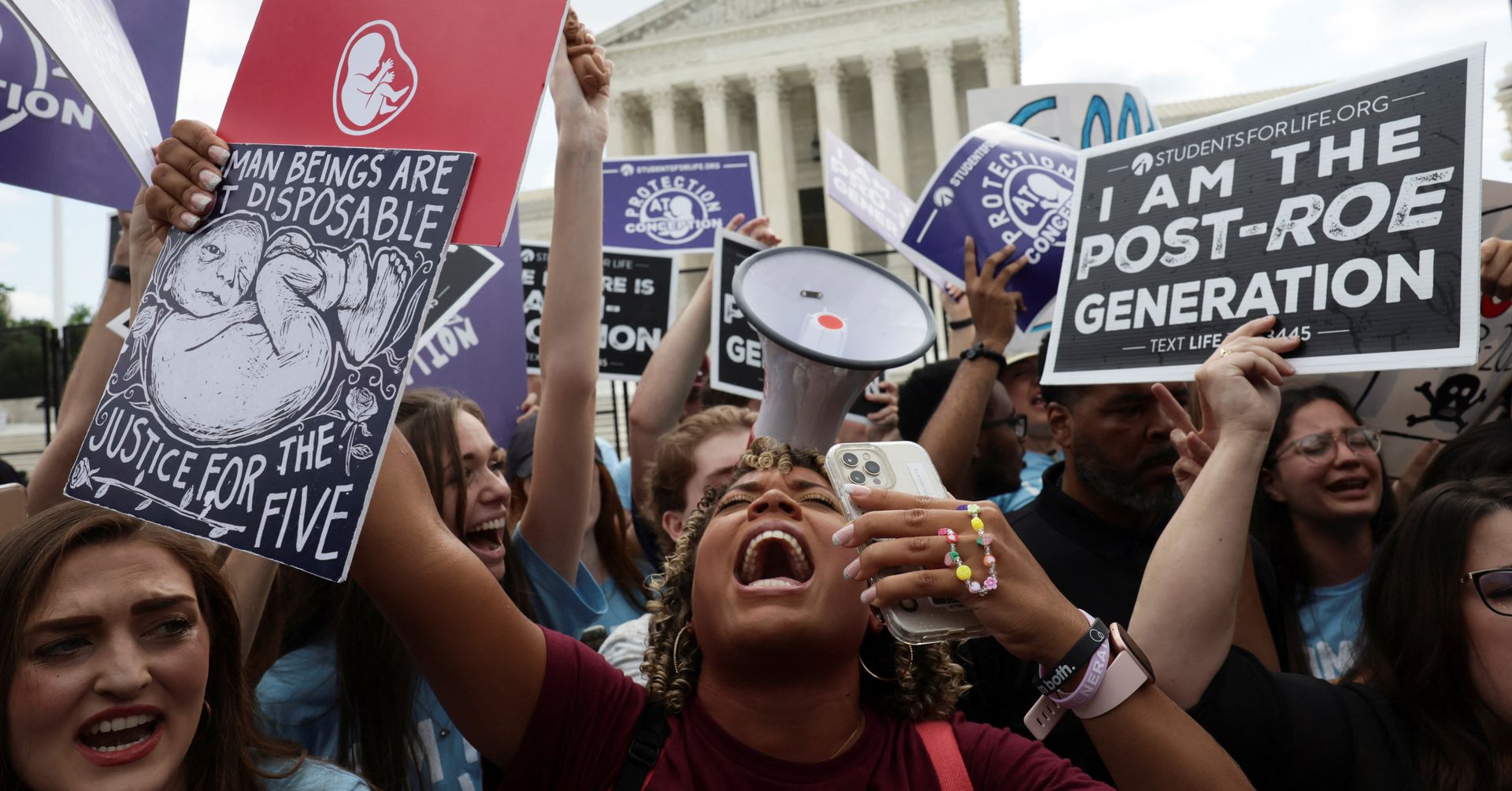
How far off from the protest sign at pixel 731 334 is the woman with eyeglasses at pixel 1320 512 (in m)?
1.94

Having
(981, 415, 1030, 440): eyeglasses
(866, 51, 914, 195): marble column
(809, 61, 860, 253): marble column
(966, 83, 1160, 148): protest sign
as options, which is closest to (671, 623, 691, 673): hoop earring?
(981, 415, 1030, 440): eyeglasses

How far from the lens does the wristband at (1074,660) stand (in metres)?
1.81

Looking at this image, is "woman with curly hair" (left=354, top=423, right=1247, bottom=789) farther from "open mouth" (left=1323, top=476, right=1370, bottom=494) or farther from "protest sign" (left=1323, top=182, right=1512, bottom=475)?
"protest sign" (left=1323, top=182, right=1512, bottom=475)

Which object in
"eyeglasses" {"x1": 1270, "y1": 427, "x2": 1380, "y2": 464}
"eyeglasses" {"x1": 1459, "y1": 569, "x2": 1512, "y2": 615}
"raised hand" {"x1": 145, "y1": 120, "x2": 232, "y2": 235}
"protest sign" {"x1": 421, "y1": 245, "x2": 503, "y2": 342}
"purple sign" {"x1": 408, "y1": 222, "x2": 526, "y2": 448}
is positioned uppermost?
"raised hand" {"x1": 145, "y1": 120, "x2": 232, "y2": 235}

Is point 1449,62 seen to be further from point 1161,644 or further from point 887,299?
point 887,299

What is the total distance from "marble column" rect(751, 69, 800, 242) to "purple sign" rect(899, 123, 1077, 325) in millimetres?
34358

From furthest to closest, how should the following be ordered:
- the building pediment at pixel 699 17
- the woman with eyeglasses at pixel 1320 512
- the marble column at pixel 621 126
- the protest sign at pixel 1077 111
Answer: the marble column at pixel 621 126 < the building pediment at pixel 699 17 < the protest sign at pixel 1077 111 < the woman with eyeglasses at pixel 1320 512

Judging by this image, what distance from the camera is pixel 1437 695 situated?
233 centimetres

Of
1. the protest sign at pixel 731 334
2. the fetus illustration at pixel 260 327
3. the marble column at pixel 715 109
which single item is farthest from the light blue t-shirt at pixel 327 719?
the marble column at pixel 715 109

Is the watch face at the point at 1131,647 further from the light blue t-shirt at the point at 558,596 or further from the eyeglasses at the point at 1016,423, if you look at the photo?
the eyeglasses at the point at 1016,423

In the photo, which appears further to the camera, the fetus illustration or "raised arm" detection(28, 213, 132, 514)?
"raised arm" detection(28, 213, 132, 514)

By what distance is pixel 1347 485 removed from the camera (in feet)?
10.9

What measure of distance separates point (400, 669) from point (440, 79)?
52.8 inches

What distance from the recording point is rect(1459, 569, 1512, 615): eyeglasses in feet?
7.53
